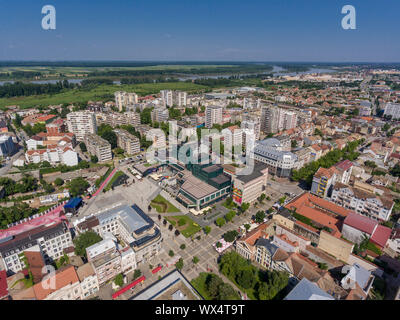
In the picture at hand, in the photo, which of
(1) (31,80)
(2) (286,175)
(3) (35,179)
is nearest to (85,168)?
(3) (35,179)

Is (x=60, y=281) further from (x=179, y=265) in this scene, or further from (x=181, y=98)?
(x=181, y=98)

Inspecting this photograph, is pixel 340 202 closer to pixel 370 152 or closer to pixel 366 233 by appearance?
pixel 366 233

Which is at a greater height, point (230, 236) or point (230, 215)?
point (230, 215)

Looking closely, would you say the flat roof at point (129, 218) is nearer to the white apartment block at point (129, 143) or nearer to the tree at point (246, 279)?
the tree at point (246, 279)

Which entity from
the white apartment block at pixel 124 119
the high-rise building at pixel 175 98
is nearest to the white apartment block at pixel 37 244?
the white apartment block at pixel 124 119

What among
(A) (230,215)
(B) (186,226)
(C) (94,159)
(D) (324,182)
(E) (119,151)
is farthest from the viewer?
(E) (119,151)
